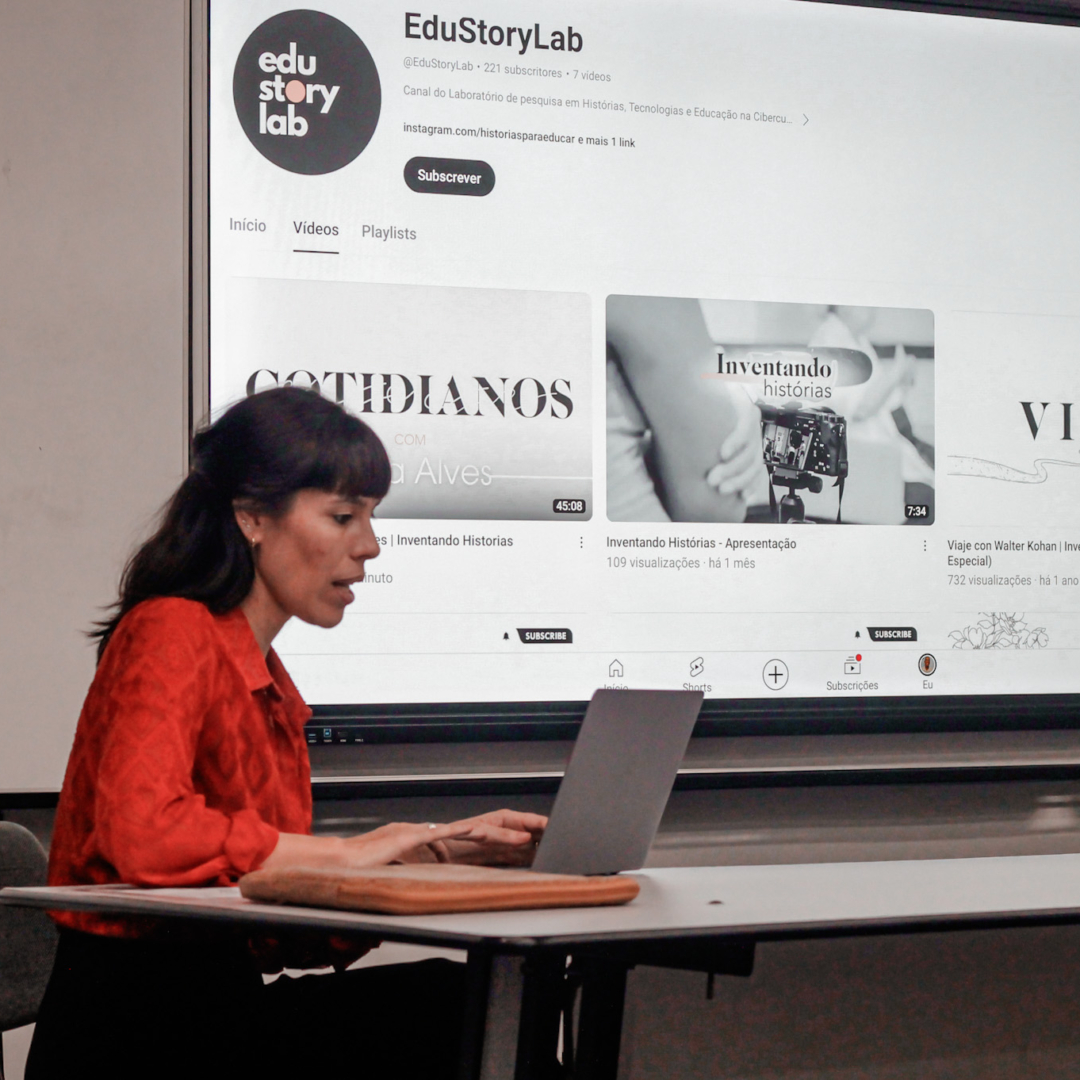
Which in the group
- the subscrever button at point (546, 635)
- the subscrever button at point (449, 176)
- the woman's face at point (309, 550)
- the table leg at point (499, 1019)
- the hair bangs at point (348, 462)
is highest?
the subscrever button at point (449, 176)

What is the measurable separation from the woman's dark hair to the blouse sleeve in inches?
6.9

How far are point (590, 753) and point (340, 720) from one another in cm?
95

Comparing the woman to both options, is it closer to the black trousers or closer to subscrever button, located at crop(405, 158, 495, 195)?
the black trousers

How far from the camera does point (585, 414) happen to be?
2.28 metres

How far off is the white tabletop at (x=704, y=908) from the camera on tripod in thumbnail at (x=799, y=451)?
99 centimetres

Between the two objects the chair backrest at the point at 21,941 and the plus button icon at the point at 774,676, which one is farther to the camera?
the plus button icon at the point at 774,676

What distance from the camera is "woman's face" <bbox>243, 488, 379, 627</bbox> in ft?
5.03

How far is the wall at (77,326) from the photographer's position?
6.87ft

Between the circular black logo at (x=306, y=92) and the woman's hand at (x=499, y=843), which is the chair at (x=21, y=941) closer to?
the woman's hand at (x=499, y=843)

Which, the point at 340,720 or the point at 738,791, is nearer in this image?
the point at 340,720

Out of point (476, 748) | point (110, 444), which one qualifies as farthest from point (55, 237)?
point (476, 748)

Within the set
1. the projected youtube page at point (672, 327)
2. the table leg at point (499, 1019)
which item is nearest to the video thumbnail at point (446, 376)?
the projected youtube page at point (672, 327)

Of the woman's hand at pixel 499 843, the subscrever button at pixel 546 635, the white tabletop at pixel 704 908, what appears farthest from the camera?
the subscrever button at pixel 546 635

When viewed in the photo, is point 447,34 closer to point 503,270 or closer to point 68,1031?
point 503,270
